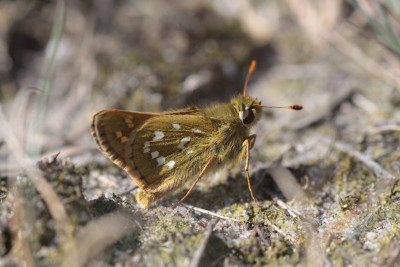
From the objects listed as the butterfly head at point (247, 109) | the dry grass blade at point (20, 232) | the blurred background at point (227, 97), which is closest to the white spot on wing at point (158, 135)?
the blurred background at point (227, 97)

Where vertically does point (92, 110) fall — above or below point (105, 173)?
above

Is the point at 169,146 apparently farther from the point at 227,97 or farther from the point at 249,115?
the point at 227,97

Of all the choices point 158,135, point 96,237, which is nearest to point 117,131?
point 158,135

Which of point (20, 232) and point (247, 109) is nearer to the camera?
point (20, 232)

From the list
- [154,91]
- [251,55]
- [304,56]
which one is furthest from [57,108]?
[304,56]

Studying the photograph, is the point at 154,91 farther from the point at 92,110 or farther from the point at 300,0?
the point at 300,0

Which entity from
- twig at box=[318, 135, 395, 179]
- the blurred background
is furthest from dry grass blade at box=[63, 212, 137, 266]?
twig at box=[318, 135, 395, 179]
